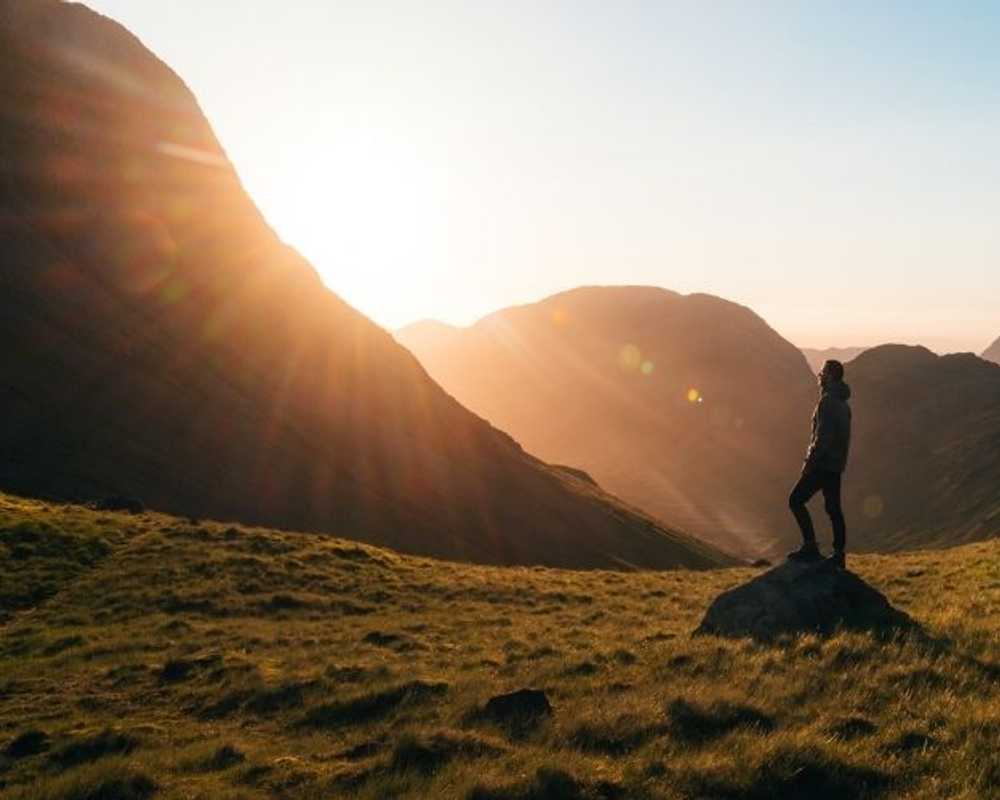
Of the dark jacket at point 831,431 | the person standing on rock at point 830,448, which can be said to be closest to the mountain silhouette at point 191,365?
the person standing on rock at point 830,448

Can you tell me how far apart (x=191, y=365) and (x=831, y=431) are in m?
83.9

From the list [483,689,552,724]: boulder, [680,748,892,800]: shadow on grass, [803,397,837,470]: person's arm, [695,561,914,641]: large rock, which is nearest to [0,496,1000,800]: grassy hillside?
[680,748,892,800]: shadow on grass

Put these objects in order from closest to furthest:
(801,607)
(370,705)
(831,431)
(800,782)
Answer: (800,782) < (370,705) < (801,607) < (831,431)

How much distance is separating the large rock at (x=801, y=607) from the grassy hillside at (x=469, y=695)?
32.8 inches

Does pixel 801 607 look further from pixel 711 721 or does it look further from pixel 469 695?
pixel 469 695

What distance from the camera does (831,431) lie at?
18469mm

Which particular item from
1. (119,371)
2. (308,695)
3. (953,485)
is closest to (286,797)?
(308,695)

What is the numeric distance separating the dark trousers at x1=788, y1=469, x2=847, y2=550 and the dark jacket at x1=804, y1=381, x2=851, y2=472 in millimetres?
231

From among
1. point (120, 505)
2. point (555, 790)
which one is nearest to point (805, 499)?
point (555, 790)

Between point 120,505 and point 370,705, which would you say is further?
point 120,505

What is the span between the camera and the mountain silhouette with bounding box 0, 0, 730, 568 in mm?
77500

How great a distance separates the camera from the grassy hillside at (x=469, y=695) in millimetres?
9180

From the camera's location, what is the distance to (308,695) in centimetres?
1524

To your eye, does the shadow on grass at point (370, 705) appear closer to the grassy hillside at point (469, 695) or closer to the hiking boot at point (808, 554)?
the grassy hillside at point (469, 695)
